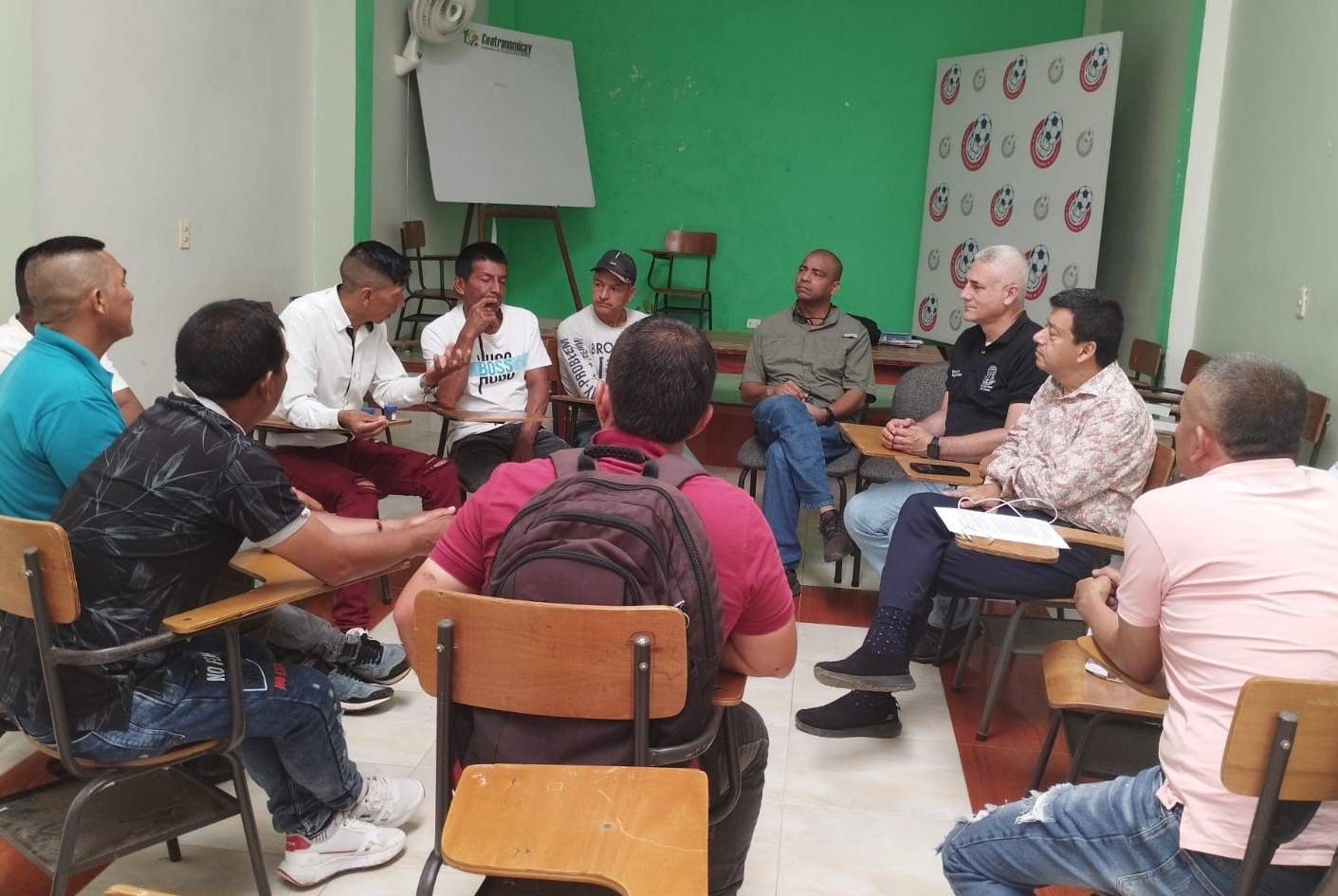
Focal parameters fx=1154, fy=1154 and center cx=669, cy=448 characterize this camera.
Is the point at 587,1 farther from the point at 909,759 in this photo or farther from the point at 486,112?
the point at 909,759

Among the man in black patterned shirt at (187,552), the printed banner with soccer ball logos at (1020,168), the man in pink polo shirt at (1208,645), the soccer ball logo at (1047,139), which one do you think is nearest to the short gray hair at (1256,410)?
the man in pink polo shirt at (1208,645)

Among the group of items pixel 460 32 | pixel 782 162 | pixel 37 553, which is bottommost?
pixel 37 553

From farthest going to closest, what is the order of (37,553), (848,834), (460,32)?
(460,32) → (848,834) → (37,553)

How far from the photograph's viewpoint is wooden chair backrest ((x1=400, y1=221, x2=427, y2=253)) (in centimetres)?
675

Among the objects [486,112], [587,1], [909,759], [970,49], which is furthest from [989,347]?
[587,1]

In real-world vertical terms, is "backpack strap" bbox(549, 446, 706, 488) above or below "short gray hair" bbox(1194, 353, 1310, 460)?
below

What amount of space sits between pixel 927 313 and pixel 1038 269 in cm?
133

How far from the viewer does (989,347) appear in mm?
3842

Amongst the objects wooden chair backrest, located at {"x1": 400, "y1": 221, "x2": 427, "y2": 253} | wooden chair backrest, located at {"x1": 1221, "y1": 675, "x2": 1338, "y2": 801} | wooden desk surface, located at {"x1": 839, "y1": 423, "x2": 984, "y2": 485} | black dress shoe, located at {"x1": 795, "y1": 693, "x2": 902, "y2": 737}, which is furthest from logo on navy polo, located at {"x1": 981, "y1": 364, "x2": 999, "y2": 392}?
wooden chair backrest, located at {"x1": 400, "y1": 221, "x2": 427, "y2": 253}

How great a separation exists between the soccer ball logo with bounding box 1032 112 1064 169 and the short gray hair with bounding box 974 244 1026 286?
2926 millimetres

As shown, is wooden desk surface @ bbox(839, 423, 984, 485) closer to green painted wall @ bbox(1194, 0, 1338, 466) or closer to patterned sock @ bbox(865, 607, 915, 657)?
patterned sock @ bbox(865, 607, 915, 657)

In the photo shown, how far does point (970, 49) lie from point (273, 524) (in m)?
7.13

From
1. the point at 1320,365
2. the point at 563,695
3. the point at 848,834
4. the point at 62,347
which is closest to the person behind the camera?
the point at 563,695

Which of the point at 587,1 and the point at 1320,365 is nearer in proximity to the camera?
the point at 1320,365
